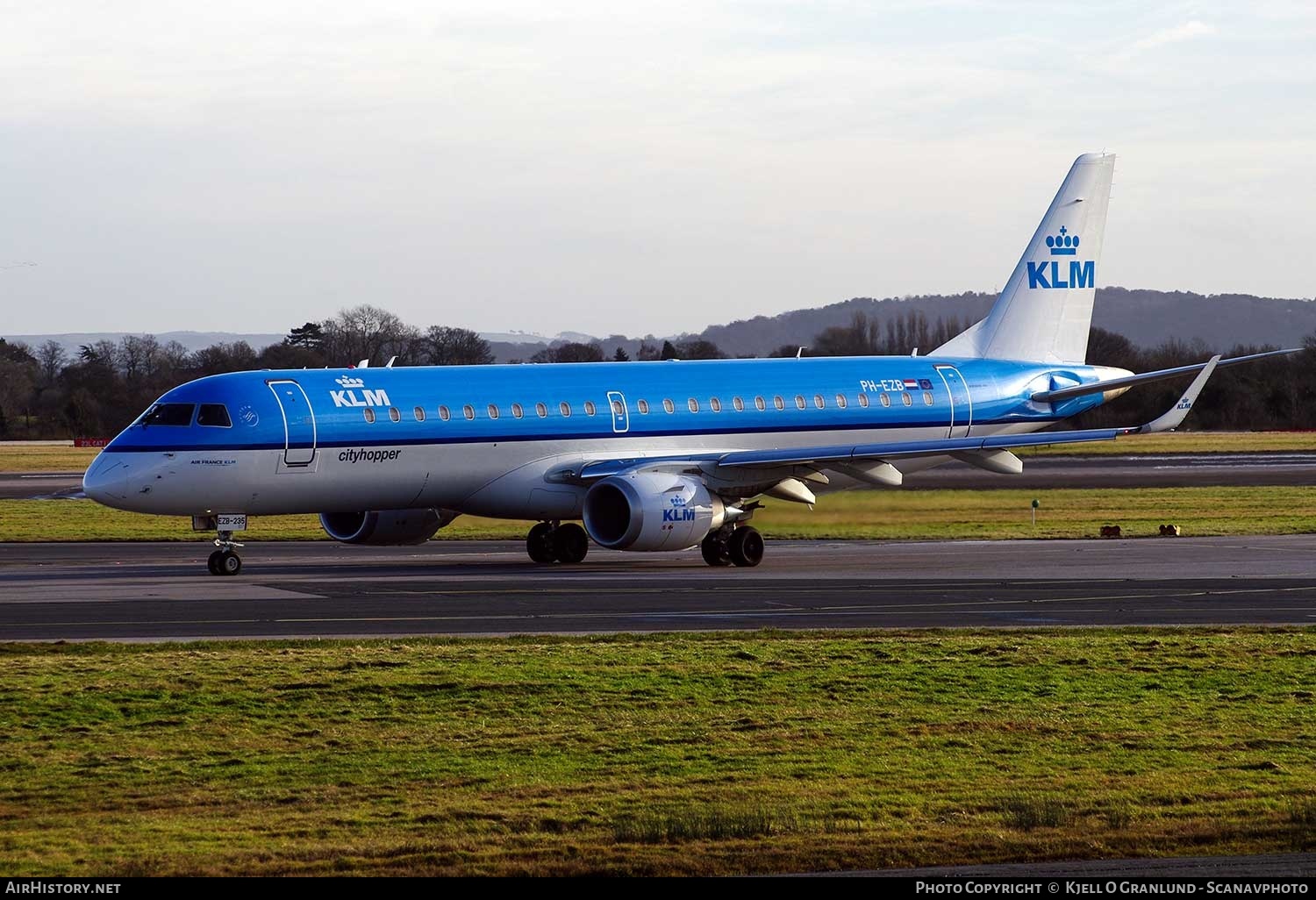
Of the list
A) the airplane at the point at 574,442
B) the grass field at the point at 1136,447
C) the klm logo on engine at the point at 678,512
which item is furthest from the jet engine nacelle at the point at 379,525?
the grass field at the point at 1136,447

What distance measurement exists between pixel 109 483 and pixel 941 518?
24360mm

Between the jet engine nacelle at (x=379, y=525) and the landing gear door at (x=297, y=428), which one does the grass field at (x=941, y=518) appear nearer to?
the jet engine nacelle at (x=379, y=525)

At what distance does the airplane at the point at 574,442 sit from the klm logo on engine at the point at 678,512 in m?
0.04

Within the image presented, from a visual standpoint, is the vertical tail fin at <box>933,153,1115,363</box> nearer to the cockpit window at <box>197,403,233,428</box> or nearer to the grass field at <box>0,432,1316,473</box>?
the cockpit window at <box>197,403,233,428</box>

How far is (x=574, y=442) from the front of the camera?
35969 mm

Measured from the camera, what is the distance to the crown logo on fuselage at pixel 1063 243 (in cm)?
4450

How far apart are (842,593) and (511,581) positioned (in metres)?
6.37

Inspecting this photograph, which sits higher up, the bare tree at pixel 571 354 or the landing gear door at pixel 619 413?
the bare tree at pixel 571 354

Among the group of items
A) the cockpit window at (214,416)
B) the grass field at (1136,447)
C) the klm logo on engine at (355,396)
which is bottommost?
the grass field at (1136,447)

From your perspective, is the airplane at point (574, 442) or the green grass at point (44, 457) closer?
the airplane at point (574, 442)

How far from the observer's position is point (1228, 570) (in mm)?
33125

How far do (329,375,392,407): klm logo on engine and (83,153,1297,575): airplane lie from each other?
4 cm

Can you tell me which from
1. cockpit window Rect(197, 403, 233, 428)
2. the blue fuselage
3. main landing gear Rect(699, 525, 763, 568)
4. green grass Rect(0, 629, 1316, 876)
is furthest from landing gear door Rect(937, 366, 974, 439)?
green grass Rect(0, 629, 1316, 876)

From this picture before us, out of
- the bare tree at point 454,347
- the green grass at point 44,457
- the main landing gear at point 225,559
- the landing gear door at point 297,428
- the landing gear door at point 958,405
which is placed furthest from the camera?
the bare tree at point 454,347
